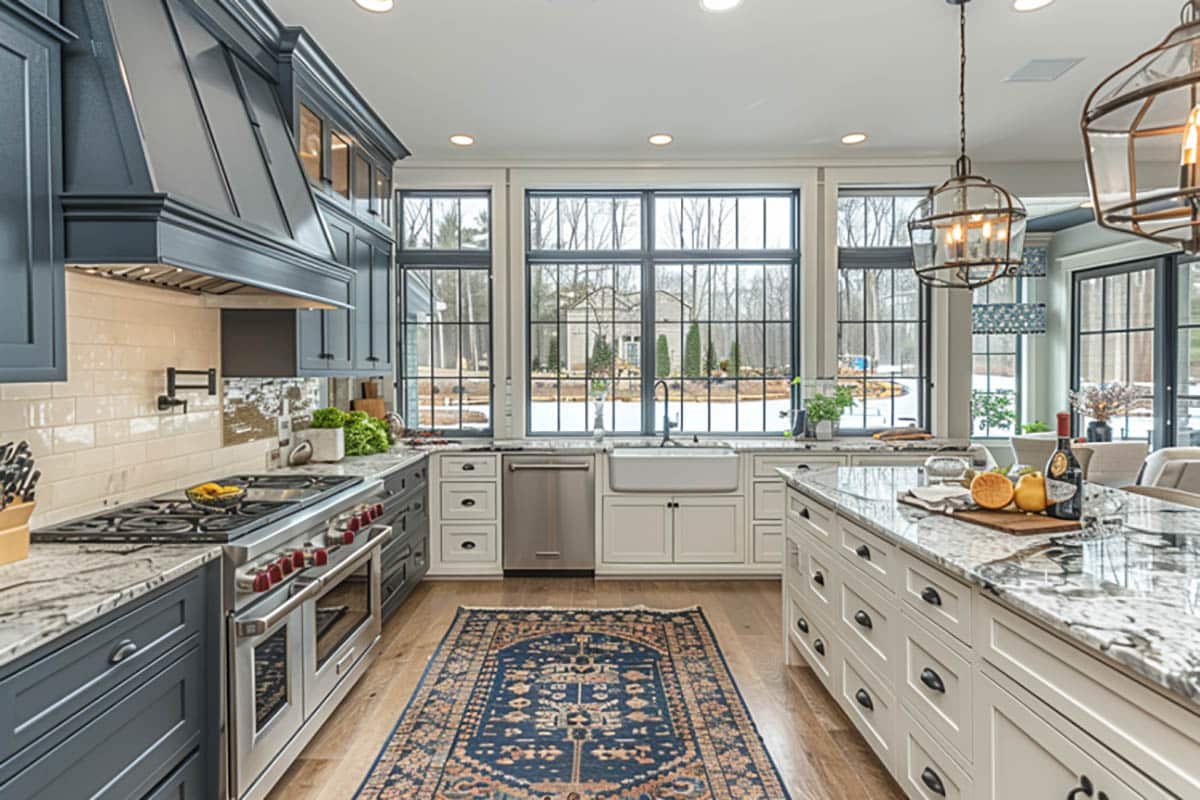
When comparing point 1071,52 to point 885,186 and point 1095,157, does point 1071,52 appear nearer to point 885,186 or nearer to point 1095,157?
point 885,186

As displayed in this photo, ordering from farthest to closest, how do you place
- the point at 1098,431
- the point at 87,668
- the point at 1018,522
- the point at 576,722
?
the point at 1098,431
the point at 576,722
the point at 1018,522
the point at 87,668

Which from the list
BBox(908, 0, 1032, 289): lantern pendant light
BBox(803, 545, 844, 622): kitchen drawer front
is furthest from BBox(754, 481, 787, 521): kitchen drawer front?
BBox(908, 0, 1032, 289): lantern pendant light

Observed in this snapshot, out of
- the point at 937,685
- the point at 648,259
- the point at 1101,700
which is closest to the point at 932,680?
the point at 937,685

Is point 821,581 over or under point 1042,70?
under

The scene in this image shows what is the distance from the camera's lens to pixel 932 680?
1907 millimetres

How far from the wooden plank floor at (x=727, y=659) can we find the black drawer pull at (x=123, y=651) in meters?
1.00

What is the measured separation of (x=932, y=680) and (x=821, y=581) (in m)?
0.94

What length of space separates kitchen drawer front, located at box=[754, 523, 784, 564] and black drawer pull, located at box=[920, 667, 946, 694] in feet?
9.10

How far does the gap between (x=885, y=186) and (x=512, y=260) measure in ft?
9.44

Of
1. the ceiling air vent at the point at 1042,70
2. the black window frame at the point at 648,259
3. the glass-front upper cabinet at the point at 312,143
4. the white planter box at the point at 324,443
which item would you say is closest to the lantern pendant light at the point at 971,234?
the ceiling air vent at the point at 1042,70

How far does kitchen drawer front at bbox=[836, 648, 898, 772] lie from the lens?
7.22 feet

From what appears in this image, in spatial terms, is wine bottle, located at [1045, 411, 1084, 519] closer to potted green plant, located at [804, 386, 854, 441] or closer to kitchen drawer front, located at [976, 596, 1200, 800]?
kitchen drawer front, located at [976, 596, 1200, 800]

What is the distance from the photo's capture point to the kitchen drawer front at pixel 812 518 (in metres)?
2.75

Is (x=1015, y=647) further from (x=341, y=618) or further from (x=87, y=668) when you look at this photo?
(x=341, y=618)
